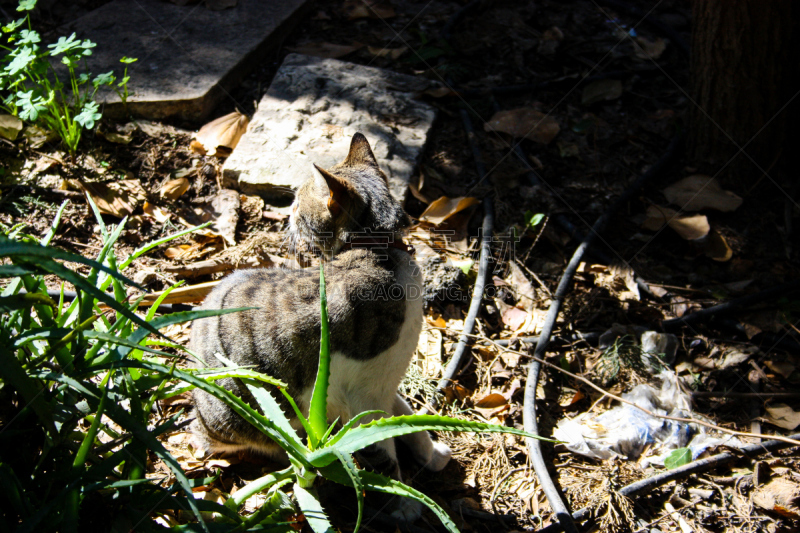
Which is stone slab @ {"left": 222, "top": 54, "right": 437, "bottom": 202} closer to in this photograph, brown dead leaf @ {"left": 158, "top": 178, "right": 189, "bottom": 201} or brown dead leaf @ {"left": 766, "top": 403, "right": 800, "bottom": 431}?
brown dead leaf @ {"left": 158, "top": 178, "right": 189, "bottom": 201}

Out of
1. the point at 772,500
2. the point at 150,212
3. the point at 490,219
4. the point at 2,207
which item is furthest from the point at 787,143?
the point at 2,207

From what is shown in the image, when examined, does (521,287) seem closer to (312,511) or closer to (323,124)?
(323,124)

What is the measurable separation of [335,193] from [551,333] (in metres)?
1.46

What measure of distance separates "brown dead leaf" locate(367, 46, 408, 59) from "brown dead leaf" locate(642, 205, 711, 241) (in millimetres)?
2367

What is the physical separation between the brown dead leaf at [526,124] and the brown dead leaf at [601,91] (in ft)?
1.33

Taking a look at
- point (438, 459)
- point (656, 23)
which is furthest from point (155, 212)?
point (656, 23)

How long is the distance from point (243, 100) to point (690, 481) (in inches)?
145

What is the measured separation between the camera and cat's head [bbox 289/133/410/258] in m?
2.39

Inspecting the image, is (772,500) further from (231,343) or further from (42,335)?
(42,335)

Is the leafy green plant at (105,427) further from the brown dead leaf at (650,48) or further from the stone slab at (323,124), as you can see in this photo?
the brown dead leaf at (650,48)

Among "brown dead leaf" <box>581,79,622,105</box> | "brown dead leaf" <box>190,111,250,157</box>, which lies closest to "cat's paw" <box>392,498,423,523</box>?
"brown dead leaf" <box>190,111,250,157</box>

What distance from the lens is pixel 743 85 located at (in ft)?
11.8

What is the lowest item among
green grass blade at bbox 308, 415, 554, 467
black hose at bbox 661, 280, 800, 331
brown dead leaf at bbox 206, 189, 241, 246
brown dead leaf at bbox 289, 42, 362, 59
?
black hose at bbox 661, 280, 800, 331

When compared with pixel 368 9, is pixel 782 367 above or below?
below
